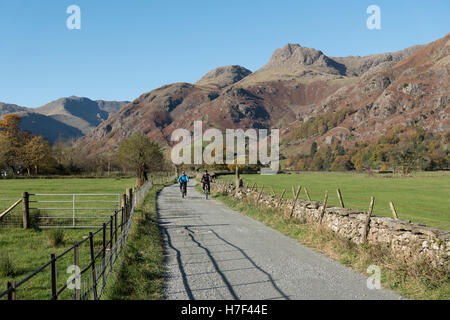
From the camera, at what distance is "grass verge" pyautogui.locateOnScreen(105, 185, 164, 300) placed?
721cm

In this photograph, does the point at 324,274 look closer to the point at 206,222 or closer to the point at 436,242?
the point at 436,242

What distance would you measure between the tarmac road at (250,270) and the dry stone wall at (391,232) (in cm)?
176

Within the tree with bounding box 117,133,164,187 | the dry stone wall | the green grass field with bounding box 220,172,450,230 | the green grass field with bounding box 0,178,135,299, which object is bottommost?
the green grass field with bounding box 220,172,450,230

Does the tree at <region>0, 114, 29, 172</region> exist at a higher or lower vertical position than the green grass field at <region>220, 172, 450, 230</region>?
higher

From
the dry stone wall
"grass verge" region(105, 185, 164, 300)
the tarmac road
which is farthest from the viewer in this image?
the dry stone wall

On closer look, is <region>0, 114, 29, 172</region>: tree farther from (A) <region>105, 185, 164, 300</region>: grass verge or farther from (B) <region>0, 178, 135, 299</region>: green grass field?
(A) <region>105, 185, 164, 300</region>: grass verge

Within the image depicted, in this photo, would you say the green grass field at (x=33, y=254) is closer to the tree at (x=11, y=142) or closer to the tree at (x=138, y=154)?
the tree at (x=138, y=154)

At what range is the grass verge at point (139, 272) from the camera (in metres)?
7.21

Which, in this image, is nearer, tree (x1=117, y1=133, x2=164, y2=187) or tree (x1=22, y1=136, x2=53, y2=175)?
tree (x1=117, y1=133, x2=164, y2=187)

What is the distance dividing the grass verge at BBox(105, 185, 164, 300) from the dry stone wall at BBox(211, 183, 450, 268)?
657 centimetres

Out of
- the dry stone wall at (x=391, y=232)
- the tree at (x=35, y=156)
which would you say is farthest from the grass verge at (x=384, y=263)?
the tree at (x=35, y=156)

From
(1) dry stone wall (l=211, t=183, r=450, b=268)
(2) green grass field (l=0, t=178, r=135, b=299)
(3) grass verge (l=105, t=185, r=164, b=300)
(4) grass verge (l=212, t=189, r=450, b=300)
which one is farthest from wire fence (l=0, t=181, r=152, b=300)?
(1) dry stone wall (l=211, t=183, r=450, b=268)

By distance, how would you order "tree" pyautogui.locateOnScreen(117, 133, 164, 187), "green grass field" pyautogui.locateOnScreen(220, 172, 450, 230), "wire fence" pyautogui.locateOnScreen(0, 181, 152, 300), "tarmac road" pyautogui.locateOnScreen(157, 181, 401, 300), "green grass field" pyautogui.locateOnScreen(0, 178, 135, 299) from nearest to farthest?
"wire fence" pyautogui.locateOnScreen(0, 181, 152, 300)
"tarmac road" pyautogui.locateOnScreen(157, 181, 401, 300)
"green grass field" pyautogui.locateOnScreen(0, 178, 135, 299)
"green grass field" pyautogui.locateOnScreen(220, 172, 450, 230)
"tree" pyautogui.locateOnScreen(117, 133, 164, 187)

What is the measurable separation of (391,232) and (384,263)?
4.52 ft
